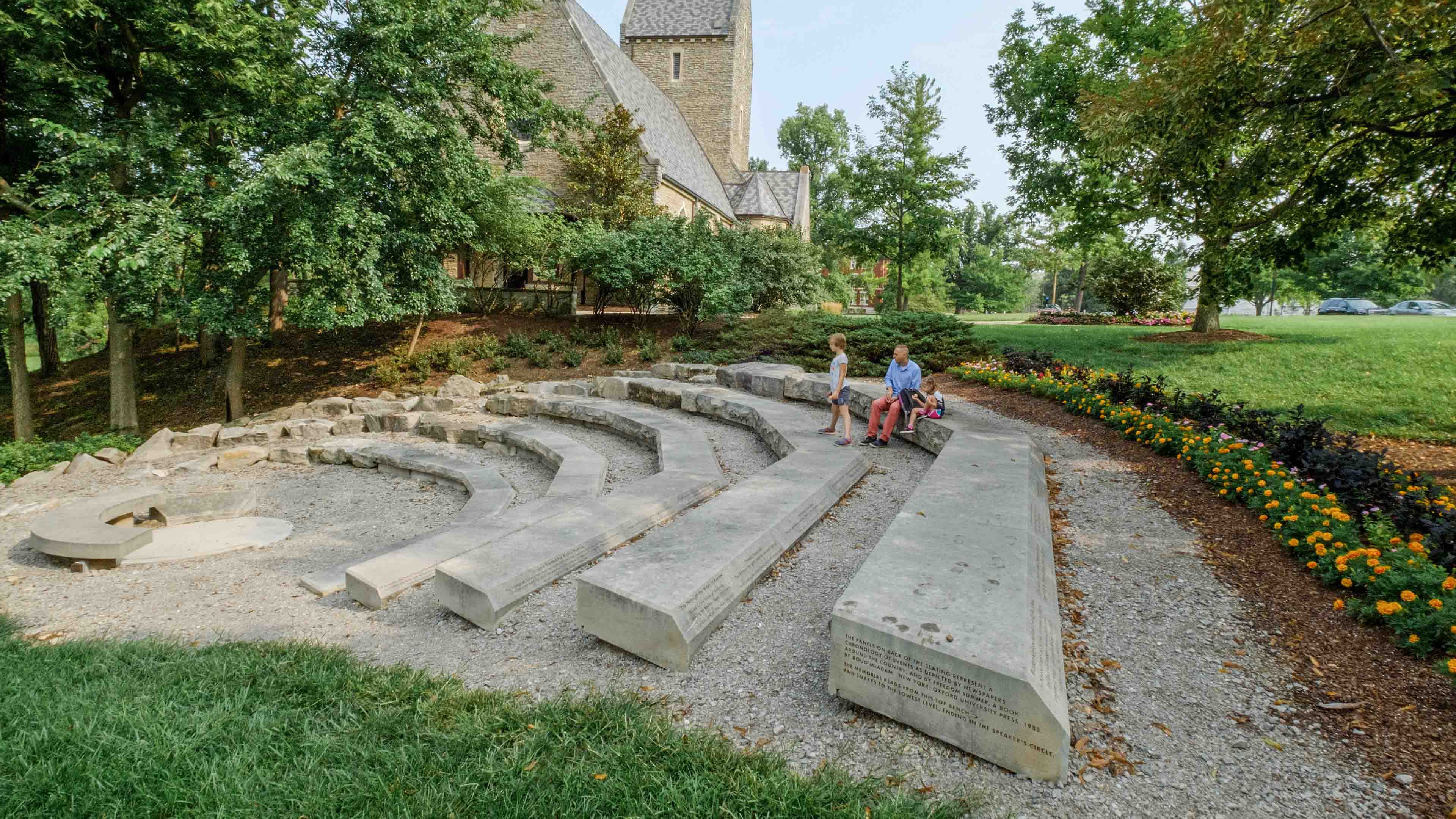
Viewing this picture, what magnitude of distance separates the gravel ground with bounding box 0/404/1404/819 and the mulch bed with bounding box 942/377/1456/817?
109 mm

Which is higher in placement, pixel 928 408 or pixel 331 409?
pixel 928 408

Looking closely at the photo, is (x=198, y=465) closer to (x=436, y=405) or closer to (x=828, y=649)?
(x=436, y=405)

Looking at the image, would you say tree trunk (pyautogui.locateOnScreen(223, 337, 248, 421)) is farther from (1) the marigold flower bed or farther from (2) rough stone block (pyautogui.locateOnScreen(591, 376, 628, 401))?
(1) the marigold flower bed

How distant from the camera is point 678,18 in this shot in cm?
3534

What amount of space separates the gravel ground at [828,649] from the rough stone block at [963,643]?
14cm

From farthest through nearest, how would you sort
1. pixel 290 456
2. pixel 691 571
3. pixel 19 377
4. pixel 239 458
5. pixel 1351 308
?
pixel 1351 308, pixel 19 377, pixel 290 456, pixel 239 458, pixel 691 571

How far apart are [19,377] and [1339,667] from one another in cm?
2211

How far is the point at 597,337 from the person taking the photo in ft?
58.4

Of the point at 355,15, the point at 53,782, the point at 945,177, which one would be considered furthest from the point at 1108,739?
the point at 945,177

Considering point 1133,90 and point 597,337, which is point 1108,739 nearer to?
point 1133,90

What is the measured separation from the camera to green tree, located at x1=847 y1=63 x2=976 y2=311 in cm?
2312

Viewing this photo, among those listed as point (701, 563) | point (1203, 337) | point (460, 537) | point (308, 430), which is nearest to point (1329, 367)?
point (1203, 337)

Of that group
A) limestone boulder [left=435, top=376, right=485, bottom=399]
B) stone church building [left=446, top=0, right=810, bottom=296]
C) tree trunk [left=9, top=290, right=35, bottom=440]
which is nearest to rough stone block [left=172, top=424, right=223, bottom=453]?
limestone boulder [left=435, top=376, right=485, bottom=399]

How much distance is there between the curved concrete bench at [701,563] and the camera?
3305 millimetres
